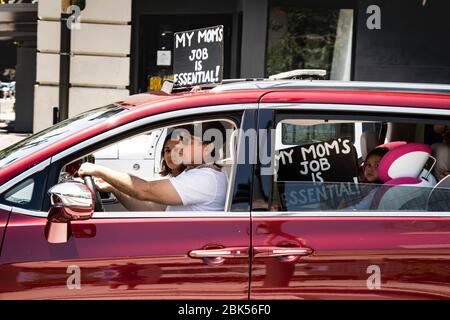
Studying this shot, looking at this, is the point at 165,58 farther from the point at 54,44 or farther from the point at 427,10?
the point at 427,10

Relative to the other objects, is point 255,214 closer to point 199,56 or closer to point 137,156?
point 199,56

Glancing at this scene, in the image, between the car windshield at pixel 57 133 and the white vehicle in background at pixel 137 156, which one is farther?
the white vehicle in background at pixel 137 156

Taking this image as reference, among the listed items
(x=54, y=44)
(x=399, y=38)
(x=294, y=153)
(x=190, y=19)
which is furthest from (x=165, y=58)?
(x=294, y=153)

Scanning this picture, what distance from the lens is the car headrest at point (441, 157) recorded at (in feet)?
11.7

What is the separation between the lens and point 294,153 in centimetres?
337

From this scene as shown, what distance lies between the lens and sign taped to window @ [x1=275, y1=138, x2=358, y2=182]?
326cm

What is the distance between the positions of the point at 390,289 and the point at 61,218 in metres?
1.36

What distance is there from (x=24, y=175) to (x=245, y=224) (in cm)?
94

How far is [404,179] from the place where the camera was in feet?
11.0

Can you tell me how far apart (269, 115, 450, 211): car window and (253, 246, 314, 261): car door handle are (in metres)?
0.21

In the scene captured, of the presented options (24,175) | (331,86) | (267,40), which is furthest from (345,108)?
(267,40)

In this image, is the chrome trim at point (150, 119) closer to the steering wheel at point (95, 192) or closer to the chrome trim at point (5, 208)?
the chrome trim at point (5, 208)

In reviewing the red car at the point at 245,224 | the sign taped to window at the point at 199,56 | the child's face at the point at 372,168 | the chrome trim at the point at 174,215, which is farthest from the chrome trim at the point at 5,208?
the sign taped to window at the point at 199,56

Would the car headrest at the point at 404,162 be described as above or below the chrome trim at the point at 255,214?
above
